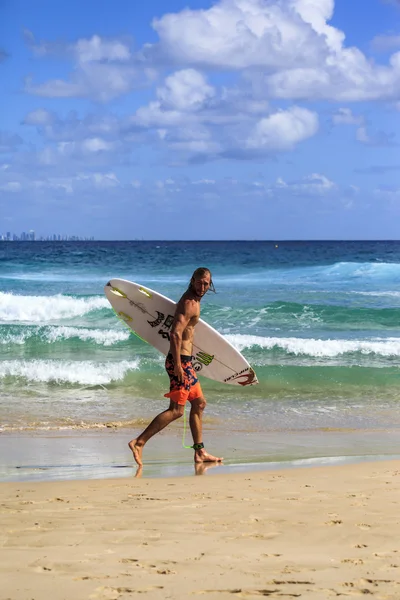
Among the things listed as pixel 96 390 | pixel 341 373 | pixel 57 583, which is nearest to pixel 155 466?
pixel 57 583

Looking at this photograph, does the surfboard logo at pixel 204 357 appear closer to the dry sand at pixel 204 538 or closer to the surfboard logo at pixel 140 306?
the surfboard logo at pixel 140 306

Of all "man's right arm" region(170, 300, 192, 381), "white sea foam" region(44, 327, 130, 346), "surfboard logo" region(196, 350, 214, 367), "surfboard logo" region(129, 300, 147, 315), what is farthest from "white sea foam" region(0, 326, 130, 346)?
"man's right arm" region(170, 300, 192, 381)

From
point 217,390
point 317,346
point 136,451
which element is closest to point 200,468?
point 136,451

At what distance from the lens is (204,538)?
13.1 feet

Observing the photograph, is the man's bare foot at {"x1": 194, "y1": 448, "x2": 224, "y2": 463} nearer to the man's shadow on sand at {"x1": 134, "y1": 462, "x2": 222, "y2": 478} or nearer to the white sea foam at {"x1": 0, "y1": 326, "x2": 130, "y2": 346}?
the man's shadow on sand at {"x1": 134, "y1": 462, "x2": 222, "y2": 478}

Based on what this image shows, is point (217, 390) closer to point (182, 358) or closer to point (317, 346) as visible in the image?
point (317, 346)

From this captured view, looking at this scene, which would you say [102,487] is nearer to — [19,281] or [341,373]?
[341,373]

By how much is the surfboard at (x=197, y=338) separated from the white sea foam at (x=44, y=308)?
12237 millimetres

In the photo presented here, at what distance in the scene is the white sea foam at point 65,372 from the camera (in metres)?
→ 11.4

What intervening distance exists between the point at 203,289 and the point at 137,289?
189 centimetres

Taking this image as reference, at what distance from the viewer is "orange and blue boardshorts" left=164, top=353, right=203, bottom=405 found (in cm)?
630

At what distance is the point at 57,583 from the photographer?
332 centimetres

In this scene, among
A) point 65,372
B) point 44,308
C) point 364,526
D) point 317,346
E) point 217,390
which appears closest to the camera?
point 364,526

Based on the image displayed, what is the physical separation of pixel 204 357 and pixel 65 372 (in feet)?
13.7
